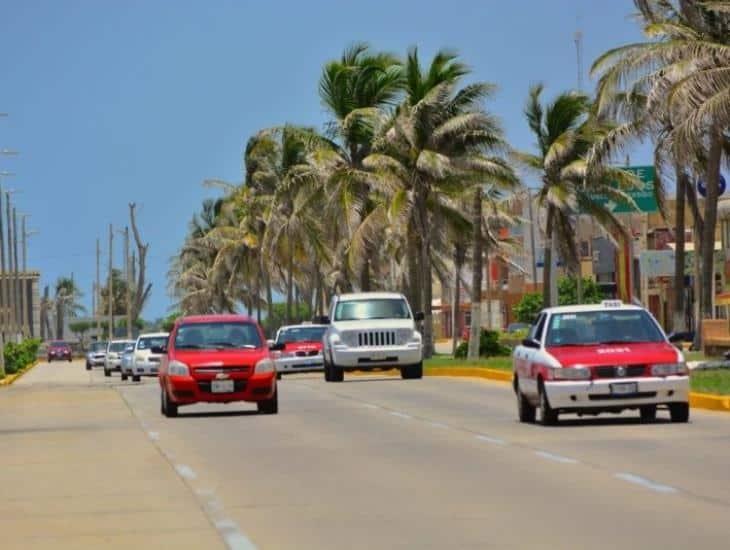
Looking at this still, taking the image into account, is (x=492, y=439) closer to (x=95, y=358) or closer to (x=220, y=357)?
(x=220, y=357)

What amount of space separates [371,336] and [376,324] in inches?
14.7

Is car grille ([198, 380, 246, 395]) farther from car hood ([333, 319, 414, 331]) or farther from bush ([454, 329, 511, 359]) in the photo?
bush ([454, 329, 511, 359])

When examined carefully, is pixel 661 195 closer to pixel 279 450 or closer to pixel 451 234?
pixel 451 234

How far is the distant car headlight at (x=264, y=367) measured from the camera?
103 ft

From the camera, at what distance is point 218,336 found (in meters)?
32.5

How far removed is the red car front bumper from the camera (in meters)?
31.3

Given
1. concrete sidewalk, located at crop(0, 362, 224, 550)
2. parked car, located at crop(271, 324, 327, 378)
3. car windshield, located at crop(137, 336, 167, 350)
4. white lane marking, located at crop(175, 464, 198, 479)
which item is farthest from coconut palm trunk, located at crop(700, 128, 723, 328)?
white lane marking, located at crop(175, 464, 198, 479)

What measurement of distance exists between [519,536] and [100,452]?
1145 cm

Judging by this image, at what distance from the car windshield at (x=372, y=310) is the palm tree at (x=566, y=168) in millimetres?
16064

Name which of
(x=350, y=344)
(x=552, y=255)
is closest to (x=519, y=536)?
(x=350, y=344)

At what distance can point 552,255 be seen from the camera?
6556 cm

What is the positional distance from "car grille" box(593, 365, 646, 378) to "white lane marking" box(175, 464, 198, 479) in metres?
7.12

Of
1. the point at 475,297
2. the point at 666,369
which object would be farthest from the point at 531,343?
the point at 475,297

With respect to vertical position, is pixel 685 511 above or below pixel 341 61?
below
